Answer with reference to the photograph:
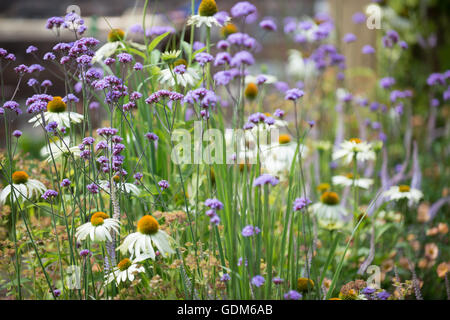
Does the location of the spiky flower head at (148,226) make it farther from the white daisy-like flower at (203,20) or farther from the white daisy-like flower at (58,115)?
the white daisy-like flower at (203,20)

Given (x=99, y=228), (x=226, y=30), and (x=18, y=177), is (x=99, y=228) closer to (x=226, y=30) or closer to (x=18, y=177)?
(x=18, y=177)

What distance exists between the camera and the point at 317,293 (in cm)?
167

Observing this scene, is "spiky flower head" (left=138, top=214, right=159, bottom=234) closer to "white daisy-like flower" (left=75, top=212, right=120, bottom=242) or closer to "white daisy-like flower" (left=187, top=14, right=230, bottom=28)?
"white daisy-like flower" (left=75, top=212, right=120, bottom=242)

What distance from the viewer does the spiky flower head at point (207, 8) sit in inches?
67.3

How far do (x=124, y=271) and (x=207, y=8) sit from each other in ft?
3.22

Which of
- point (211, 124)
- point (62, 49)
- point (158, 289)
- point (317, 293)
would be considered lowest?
point (317, 293)

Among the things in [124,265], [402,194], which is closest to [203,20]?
[124,265]

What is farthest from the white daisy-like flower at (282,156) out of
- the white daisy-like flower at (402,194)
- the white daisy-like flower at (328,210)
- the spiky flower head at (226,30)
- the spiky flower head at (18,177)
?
the spiky flower head at (18,177)

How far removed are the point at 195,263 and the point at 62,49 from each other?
33.1 inches

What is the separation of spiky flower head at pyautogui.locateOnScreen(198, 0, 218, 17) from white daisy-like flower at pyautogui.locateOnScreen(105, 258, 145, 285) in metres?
0.93

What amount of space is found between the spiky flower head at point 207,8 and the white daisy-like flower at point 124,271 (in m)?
0.93

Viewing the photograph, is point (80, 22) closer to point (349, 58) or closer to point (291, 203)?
point (291, 203)

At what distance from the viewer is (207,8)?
1.71 m
